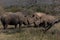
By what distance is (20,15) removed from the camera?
17.6 metres

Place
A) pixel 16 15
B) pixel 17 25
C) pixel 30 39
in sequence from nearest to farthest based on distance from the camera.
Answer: pixel 30 39, pixel 16 15, pixel 17 25

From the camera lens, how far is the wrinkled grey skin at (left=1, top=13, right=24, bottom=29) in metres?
17.0

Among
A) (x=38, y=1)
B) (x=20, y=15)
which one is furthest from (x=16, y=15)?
(x=38, y=1)

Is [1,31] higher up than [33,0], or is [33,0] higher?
[1,31]

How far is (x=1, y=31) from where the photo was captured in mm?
16344

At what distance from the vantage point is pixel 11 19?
17.2 metres

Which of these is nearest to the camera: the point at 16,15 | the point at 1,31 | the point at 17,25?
the point at 1,31

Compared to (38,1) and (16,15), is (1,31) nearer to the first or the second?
(16,15)

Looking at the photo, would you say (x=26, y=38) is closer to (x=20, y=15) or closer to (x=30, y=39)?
(x=30, y=39)

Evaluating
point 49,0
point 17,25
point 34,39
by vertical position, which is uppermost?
point 34,39

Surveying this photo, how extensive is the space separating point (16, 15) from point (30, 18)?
3.45ft

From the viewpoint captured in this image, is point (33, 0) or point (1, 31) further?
point (33, 0)

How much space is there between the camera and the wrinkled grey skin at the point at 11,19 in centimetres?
1697

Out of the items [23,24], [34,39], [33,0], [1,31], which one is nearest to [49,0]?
[33,0]
